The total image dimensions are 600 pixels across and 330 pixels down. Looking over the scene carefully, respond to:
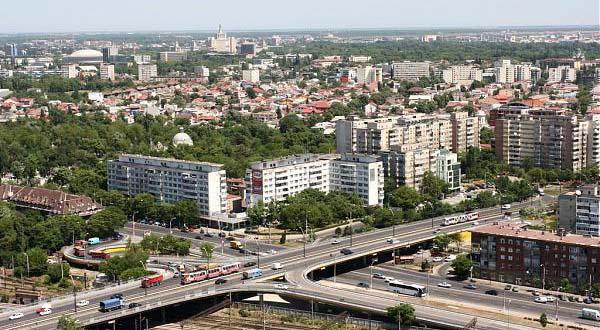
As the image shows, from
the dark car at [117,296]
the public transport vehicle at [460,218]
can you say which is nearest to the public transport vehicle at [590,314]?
the public transport vehicle at [460,218]

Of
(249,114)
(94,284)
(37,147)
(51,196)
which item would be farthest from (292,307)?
(249,114)

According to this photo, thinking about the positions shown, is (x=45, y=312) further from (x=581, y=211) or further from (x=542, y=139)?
(x=542, y=139)

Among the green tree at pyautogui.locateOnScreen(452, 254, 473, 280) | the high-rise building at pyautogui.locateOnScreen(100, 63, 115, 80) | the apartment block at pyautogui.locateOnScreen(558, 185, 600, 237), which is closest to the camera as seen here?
the green tree at pyautogui.locateOnScreen(452, 254, 473, 280)

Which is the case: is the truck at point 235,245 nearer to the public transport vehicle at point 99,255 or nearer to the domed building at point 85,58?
the public transport vehicle at point 99,255

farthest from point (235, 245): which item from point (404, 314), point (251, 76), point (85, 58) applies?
point (85, 58)

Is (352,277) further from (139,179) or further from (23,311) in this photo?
(139,179)

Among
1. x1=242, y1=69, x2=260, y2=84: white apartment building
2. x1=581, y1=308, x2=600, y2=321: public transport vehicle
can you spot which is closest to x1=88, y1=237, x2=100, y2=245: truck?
x1=581, y1=308, x2=600, y2=321: public transport vehicle

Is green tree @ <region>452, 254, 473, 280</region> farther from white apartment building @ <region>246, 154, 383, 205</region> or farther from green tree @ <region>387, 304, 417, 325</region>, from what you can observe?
white apartment building @ <region>246, 154, 383, 205</region>
